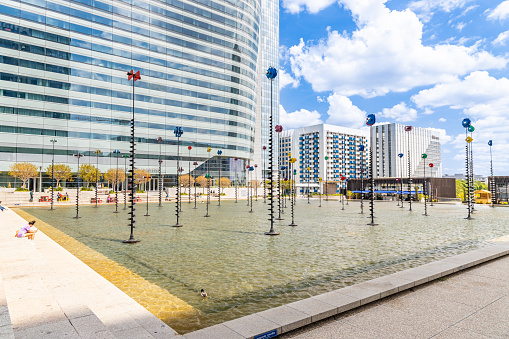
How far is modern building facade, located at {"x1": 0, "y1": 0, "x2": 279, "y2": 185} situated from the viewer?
71.5 metres

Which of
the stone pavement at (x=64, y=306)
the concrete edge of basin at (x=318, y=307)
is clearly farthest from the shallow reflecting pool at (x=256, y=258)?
the stone pavement at (x=64, y=306)

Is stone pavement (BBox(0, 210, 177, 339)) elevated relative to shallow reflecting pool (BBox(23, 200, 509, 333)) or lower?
elevated

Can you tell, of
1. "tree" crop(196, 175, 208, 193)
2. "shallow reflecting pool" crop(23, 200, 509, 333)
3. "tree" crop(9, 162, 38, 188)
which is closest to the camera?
"shallow reflecting pool" crop(23, 200, 509, 333)

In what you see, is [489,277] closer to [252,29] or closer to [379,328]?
[379,328]

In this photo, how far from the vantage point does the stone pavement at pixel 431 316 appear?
19.4ft

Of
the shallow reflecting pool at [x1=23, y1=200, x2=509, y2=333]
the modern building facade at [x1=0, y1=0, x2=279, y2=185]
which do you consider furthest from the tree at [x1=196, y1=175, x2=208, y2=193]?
the shallow reflecting pool at [x1=23, y1=200, x2=509, y2=333]

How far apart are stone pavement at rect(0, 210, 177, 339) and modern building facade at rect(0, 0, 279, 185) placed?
76.3m

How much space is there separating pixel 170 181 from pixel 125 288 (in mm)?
85853

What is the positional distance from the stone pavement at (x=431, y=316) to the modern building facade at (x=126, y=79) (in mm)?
84364

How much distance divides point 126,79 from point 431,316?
89886 mm

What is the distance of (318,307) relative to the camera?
270 inches

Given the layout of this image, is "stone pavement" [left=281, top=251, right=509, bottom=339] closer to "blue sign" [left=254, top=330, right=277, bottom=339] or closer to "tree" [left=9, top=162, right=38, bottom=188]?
"blue sign" [left=254, top=330, right=277, bottom=339]

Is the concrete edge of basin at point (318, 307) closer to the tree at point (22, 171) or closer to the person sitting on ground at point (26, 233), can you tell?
the person sitting on ground at point (26, 233)

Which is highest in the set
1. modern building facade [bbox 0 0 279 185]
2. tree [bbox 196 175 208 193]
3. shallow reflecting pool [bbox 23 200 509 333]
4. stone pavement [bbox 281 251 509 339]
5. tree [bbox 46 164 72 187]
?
modern building facade [bbox 0 0 279 185]
